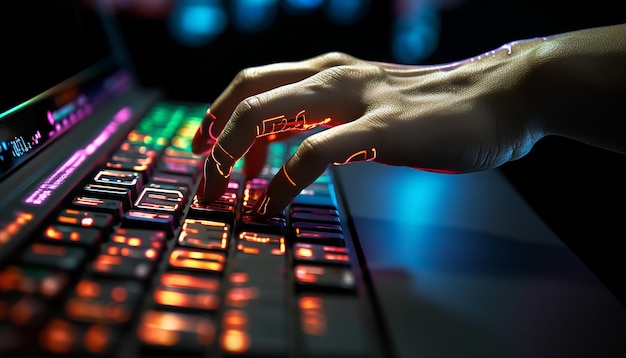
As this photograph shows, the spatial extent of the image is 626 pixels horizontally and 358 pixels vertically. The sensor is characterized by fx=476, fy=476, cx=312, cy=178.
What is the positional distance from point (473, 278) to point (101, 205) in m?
0.45

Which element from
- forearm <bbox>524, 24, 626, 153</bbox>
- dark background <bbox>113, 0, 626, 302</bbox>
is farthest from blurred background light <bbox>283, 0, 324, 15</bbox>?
forearm <bbox>524, 24, 626, 153</bbox>

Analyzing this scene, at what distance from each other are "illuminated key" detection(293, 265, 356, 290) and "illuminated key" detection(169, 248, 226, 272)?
83mm

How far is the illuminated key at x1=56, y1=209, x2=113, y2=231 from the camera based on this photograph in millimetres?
517

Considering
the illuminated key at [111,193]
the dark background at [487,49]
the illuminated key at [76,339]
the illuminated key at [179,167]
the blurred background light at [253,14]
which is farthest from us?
the blurred background light at [253,14]

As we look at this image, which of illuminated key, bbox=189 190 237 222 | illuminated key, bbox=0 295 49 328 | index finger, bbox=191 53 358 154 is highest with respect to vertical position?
index finger, bbox=191 53 358 154

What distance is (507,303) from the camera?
0.53 m

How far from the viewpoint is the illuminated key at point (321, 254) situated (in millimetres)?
540

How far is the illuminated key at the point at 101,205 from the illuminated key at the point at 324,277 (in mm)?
217

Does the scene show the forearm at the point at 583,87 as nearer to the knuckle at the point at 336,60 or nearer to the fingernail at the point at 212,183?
the knuckle at the point at 336,60

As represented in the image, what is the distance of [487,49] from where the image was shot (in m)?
1.07

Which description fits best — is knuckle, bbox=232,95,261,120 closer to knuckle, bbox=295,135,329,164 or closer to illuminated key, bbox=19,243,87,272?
knuckle, bbox=295,135,329,164

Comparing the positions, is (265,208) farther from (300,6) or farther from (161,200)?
(300,6)

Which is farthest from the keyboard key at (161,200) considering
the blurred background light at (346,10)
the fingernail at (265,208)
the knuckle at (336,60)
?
the blurred background light at (346,10)

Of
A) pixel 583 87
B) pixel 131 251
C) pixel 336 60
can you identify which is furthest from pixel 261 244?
pixel 583 87
